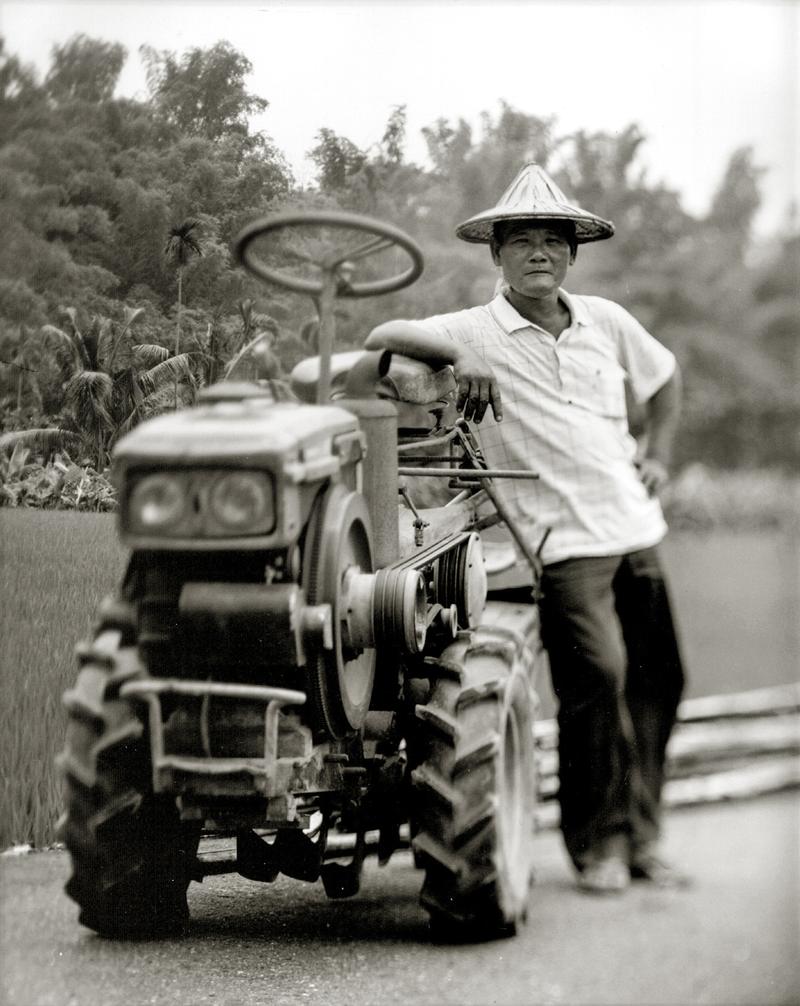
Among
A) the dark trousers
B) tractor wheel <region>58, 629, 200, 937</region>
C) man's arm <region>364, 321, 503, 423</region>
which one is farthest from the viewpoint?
the dark trousers

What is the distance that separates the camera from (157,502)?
1.92 metres

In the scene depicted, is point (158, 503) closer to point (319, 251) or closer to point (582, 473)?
point (319, 251)

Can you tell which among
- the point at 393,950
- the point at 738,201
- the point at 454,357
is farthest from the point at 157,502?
the point at 738,201

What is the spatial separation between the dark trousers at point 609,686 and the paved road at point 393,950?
208mm

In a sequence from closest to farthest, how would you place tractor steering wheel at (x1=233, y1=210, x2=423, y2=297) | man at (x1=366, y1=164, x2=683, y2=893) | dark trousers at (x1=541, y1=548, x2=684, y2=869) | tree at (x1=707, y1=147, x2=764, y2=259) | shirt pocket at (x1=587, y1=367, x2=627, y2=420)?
tractor steering wheel at (x1=233, y1=210, x2=423, y2=297)
man at (x1=366, y1=164, x2=683, y2=893)
shirt pocket at (x1=587, y1=367, x2=627, y2=420)
dark trousers at (x1=541, y1=548, x2=684, y2=869)
tree at (x1=707, y1=147, x2=764, y2=259)

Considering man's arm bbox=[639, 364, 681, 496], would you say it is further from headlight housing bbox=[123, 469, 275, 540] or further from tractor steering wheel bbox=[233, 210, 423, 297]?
headlight housing bbox=[123, 469, 275, 540]

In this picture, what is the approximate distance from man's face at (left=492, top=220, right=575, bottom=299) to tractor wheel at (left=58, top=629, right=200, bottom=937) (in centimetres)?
109

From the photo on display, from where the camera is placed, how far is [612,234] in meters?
2.83

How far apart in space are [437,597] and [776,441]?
3.43m

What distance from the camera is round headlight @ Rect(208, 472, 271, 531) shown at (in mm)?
1921

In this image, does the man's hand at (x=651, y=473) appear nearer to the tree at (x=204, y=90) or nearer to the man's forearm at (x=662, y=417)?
the man's forearm at (x=662, y=417)

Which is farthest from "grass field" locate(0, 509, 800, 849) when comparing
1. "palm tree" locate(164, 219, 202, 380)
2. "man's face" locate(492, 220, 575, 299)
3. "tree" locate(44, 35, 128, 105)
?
"man's face" locate(492, 220, 575, 299)

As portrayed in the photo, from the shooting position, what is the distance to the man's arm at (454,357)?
244 cm

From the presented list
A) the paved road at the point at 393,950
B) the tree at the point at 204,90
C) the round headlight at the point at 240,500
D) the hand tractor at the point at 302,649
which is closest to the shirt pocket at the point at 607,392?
the hand tractor at the point at 302,649
